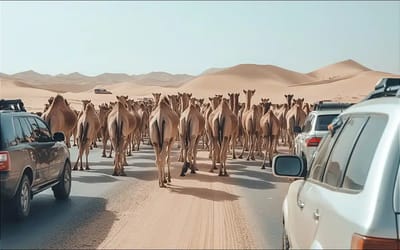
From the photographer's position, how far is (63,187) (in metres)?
13.0

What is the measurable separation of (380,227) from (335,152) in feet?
5.05

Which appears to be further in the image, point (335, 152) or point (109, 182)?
point (109, 182)

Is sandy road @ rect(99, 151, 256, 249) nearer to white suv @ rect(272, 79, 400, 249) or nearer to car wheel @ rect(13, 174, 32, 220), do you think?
car wheel @ rect(13, 174, 32, 220)

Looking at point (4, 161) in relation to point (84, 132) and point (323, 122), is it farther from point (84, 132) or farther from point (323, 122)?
point (84, 132)

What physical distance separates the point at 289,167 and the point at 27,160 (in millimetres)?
6051

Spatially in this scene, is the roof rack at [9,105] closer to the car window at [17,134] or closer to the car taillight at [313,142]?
the car window at [17,134]

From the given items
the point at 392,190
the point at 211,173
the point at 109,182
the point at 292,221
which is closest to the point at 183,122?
the point at 211,173

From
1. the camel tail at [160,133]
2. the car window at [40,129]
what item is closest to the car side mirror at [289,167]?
the car window at [40,129]

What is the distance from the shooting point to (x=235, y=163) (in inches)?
877

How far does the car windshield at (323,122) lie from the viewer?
15.4 meters

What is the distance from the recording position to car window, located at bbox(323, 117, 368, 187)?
164 inches

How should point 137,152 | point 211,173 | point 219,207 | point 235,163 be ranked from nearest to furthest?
point 219,207
point 211,173
point 235,163
point 137,152

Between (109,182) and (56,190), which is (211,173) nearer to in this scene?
(109,182)

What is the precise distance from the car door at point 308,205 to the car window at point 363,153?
1.42ft
